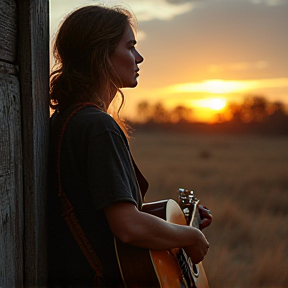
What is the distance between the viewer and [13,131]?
1590mm

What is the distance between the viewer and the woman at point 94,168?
166cm

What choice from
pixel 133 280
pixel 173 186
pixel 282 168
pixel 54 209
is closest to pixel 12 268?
pixel 54 209

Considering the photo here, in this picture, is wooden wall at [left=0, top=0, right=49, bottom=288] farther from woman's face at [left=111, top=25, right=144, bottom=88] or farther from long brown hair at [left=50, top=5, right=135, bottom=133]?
woman's face at [left=111, top=25, right=144, bottom=88]

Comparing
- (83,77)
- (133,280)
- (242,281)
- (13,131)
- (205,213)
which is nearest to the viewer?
(13,131)

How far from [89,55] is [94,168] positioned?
1.98 feet

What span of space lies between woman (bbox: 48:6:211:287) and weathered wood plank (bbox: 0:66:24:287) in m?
0.18

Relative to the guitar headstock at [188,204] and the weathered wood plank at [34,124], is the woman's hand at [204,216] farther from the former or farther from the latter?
the weathered wood plank at [34,124]

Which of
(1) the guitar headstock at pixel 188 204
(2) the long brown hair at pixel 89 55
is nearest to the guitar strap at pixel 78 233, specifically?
(2) the long brown hair at pixel 89 55

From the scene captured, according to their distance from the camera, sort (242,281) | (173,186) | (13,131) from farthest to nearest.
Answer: (173,186) < (242,281) < (13,131)

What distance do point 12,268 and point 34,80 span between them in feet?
2.06

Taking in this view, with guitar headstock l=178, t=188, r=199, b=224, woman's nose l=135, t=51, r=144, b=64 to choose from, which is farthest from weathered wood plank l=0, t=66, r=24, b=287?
guitar headstock l=178, t=188, r=199, b=224

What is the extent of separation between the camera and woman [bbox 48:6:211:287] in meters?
1.66

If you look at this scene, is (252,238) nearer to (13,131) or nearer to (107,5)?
(107,5)

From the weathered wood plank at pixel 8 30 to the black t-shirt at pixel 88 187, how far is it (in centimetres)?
33
